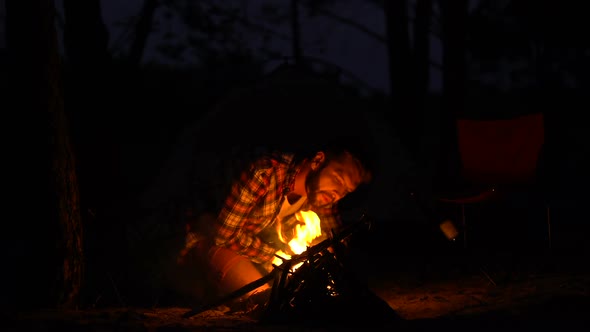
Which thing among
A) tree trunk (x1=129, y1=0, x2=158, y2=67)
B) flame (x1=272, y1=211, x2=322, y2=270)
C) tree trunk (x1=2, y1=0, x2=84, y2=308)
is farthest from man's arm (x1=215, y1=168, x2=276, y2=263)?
tree trunk (x1=129, y1=0, x2=158, y2=67)

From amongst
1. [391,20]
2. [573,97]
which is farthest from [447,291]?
[573,97]

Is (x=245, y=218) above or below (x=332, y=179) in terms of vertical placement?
below

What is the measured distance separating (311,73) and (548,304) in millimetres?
3354

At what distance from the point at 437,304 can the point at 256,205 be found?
1007 mm

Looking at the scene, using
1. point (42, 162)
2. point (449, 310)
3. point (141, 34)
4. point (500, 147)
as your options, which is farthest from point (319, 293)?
point (141, 34)

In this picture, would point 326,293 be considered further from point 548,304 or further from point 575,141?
point 575,141

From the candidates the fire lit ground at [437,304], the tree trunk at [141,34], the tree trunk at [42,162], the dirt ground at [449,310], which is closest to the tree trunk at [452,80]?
the fire lit ground at [437,304]

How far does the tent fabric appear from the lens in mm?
4578

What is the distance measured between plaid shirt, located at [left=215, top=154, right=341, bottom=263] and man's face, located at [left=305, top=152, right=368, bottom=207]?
10 centimetres

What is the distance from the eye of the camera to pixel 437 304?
3025mm

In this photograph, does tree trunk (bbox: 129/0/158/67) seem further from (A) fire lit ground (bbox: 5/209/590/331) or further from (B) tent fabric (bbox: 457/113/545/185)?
(B) tent fabric (bbox: 457/113/545/185)

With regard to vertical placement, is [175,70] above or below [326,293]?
above

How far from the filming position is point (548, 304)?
2664mm

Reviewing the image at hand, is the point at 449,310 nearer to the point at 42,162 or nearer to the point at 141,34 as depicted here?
the point at 42,162
